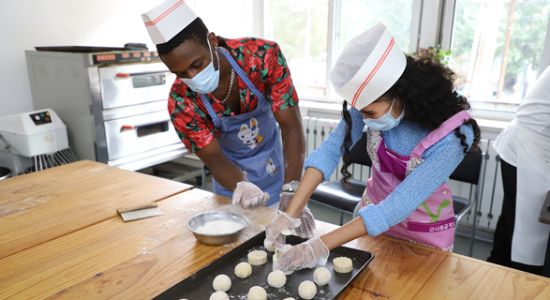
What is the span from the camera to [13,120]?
2.51m

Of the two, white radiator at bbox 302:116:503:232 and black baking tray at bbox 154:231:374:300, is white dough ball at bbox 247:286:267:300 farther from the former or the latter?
white radiator at bbox 302:116:503:232

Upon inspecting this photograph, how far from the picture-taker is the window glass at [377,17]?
304cm

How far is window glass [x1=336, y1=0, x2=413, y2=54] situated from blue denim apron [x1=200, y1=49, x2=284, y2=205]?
1.75 meters

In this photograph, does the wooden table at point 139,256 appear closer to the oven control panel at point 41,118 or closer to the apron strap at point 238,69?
the apron strap at point 238,69

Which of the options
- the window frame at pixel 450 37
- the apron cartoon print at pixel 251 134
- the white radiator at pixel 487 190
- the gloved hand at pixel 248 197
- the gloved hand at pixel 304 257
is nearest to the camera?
the gloved hand at pixel 304 257

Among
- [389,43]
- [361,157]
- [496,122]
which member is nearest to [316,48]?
[361,157]

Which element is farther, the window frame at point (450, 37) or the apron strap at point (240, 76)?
the window frame at point (450, 37)

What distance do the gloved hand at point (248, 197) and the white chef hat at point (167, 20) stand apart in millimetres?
600

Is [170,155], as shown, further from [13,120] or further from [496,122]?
[496,122]

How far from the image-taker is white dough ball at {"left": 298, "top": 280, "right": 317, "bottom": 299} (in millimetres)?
982

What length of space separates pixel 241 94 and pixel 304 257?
2.65 ft

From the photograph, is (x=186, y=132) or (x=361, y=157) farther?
(x=361, y=157)

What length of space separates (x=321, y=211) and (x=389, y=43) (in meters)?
2.49

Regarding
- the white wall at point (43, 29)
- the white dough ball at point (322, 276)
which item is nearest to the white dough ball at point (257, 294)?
the white dough ball at point (322, 276)
